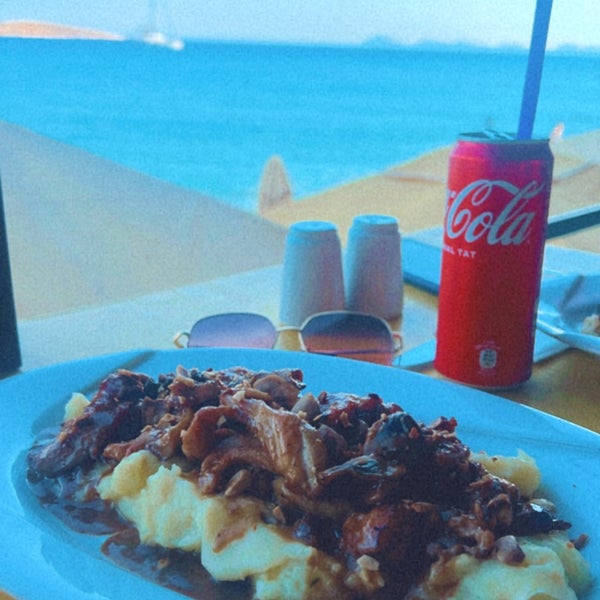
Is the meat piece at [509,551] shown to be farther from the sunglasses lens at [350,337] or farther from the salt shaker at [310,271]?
the salt shaker at [310,271]

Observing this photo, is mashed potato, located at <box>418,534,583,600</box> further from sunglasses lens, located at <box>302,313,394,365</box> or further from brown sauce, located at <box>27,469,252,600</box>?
sunglasses lens, located at <box>302,313,394,365</box>

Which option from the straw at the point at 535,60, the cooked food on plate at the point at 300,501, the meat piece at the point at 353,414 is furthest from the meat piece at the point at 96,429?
the straw at the point at 535,60

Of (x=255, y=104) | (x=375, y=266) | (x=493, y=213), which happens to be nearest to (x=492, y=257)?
(x=493, y=213)

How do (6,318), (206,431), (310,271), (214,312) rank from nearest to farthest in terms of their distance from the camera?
(206,431) → (6,318) → (310,271) → (214,312)

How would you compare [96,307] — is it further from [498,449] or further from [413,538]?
[413,538]

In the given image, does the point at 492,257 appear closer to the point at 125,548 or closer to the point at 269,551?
the point at 269,551

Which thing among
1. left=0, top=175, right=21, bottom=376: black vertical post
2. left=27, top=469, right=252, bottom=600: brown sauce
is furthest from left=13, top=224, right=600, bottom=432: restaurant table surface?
left=27, top=469, right=252, bottom=600: brown sauce

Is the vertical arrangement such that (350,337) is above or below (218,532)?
below

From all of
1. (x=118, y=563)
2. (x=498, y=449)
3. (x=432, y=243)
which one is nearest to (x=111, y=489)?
(x=118, y=563)
